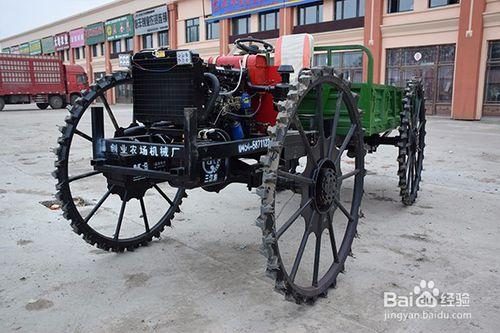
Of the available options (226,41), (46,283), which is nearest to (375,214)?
(46,283)

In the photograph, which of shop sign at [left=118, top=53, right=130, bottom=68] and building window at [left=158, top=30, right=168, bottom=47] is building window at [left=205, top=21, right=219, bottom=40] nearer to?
building window at [left=158, top=30, right=168, bottom=47]

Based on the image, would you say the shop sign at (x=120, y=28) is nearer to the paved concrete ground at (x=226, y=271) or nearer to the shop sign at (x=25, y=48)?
the shop sign at (x=25, y=48)

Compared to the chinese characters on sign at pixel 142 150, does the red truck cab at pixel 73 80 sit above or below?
above

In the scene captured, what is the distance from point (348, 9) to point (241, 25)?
7.96 m

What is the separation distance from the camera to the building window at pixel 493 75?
701 inches

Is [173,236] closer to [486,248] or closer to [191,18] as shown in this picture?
[486,248]

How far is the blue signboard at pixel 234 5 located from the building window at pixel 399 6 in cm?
625

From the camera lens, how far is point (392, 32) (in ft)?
66.7

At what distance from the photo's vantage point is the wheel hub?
3.21m

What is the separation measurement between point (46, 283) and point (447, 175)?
6324mm

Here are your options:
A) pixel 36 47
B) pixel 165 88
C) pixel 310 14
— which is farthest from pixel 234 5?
pixel 36 47

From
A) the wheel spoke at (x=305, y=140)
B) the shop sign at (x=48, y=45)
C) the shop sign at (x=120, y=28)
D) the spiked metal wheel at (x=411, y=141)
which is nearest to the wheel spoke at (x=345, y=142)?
the wheel spoke at (x=305, y=140)

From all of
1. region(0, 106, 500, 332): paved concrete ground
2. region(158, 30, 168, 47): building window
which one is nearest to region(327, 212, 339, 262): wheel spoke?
region(0, 106, 500, 332): paved concrete ground

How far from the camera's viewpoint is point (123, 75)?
12.6 ft
